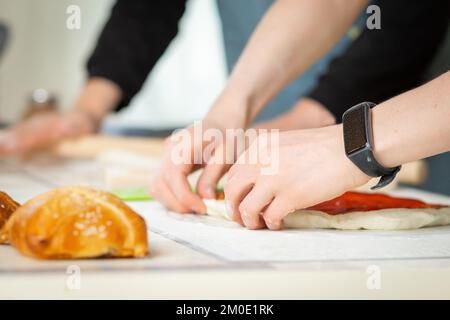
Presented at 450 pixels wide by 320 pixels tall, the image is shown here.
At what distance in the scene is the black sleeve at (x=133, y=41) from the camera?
2.02m

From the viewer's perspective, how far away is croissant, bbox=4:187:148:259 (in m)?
0.64

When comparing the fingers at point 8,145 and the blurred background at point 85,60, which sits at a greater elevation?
the blurred background at point 85,60

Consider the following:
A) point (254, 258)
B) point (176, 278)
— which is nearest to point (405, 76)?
point (254, 258)

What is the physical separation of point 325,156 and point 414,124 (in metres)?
0.10

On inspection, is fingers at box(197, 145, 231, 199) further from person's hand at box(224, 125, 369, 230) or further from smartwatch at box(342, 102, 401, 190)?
smartwatch at box(342, 102, 401, 190)

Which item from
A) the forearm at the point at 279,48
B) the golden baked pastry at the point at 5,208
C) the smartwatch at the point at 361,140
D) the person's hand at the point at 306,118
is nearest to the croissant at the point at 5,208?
the golden baked pastry at the point at 5,208

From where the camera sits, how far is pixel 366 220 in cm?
88

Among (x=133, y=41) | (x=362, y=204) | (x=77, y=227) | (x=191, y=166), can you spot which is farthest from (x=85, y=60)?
(x=77, y=227)

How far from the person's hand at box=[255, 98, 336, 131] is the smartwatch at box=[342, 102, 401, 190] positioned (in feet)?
2.85

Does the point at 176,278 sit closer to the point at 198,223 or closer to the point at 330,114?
the point at 198,223

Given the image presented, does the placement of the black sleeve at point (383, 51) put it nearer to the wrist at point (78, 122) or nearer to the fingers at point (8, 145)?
the wrist at point (78, 122)

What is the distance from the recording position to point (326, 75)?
67.5 inches

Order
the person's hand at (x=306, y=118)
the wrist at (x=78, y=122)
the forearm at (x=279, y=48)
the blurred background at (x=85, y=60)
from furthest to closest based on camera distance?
the blurred background at (x=85, y=60), the wrist at (x=78, y=122), the person's hand at (x=306, y=118), the forearm at (x=279, y=48)

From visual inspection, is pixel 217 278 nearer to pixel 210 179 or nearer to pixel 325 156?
pixel 325 156
